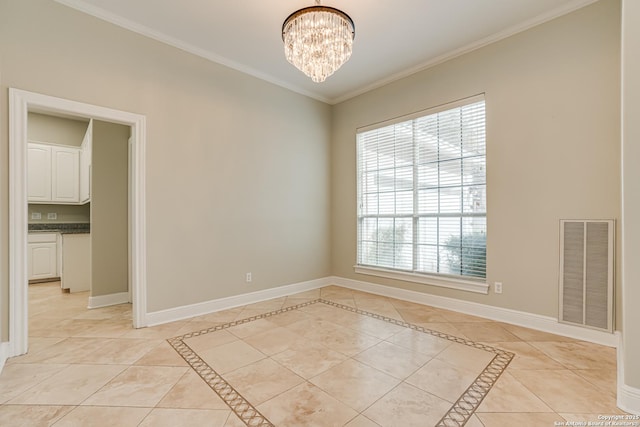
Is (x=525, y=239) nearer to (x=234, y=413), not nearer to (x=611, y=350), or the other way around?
(x=611, y=350)

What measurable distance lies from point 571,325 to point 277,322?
2.91 m

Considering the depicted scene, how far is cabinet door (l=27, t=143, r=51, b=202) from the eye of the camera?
5195 millimetres

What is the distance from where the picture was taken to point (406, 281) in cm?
414

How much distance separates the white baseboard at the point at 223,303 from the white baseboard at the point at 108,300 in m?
1.28

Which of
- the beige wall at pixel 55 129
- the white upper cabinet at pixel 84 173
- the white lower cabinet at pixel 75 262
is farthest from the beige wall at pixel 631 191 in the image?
the beige wall at pixel 55 129

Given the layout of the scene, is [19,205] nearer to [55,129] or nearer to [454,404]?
[454,404]

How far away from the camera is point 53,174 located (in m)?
5.41

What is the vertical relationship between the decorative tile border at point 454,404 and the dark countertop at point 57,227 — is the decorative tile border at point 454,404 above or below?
below

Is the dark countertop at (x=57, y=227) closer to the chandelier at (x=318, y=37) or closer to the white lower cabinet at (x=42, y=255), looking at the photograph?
the white lower cabinet at (x=42, y=255)

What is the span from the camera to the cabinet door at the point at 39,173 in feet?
17.0

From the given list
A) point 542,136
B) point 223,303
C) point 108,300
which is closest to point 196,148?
point 223,303

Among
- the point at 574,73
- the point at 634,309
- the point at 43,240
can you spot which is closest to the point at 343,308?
the point at 634,309

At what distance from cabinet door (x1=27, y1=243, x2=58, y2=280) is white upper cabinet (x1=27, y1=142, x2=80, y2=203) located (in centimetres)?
82

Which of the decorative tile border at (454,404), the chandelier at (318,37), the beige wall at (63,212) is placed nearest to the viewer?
the decorative tile border at (454,404)
